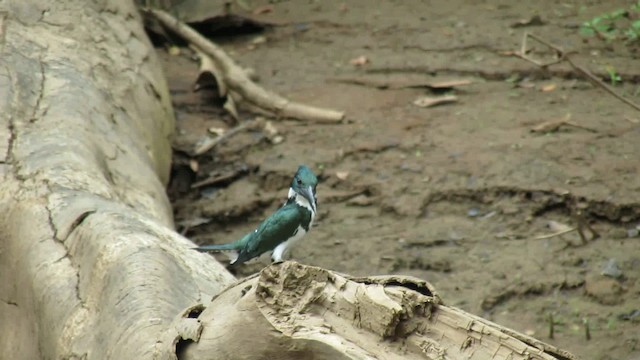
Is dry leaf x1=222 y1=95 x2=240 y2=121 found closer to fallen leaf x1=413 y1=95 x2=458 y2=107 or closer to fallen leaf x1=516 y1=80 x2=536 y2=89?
fallen leaf x1=413 y1=95 x2=458 y2=107

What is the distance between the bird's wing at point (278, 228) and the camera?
439cm

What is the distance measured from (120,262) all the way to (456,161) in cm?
292

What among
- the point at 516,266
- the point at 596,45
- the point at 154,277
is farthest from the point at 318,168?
the point at 154,277

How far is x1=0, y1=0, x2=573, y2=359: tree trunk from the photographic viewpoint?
2475 millimetres

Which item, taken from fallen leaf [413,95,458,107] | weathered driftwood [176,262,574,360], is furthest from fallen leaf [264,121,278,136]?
weathered driftwood [176,262,574,360]

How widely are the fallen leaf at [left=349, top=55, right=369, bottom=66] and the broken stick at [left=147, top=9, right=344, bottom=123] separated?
2.27 ft

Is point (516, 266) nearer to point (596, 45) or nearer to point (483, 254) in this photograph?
point (483, 254)

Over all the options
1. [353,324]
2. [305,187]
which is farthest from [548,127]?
[353,324]

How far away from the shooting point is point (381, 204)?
5734mm

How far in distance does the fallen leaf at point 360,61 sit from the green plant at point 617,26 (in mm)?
1450

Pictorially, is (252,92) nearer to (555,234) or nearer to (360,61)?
(360,61)

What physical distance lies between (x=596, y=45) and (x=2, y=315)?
175 inches

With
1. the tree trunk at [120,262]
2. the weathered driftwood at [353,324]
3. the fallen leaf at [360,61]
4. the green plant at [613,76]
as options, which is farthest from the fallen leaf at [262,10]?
the weathered driftwood at [353,324]

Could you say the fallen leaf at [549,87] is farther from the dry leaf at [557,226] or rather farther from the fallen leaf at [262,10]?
the fallen leaf at [262,10]
